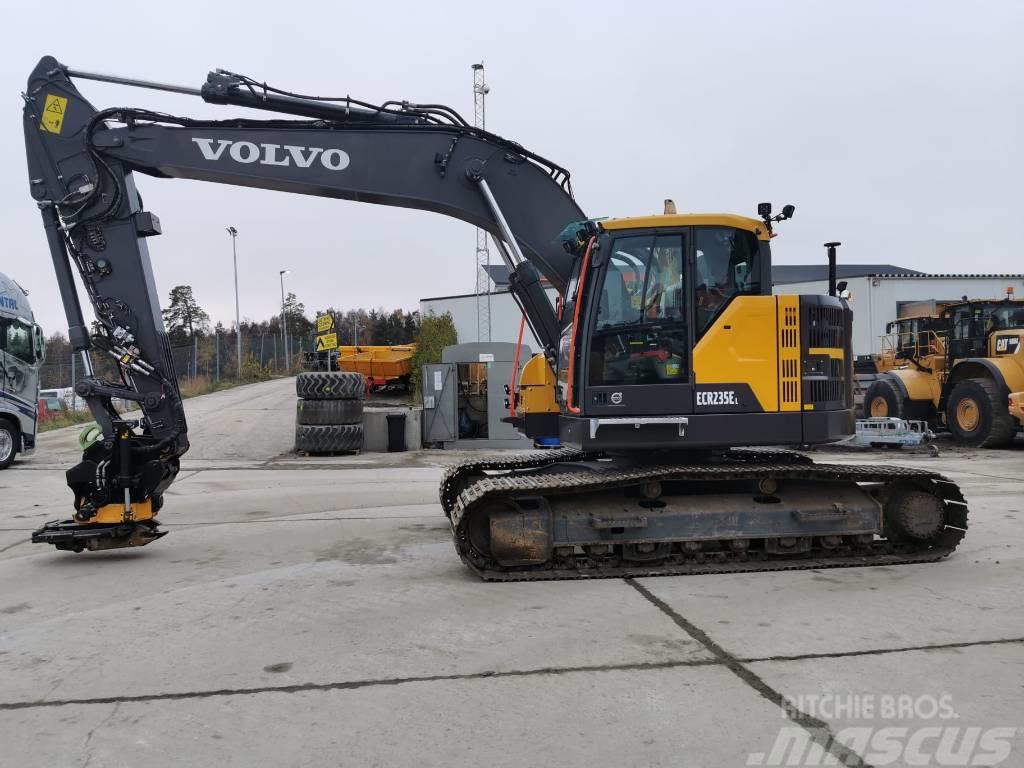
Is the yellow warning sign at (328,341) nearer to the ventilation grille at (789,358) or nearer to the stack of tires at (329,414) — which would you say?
the stack of tires at (329,414)

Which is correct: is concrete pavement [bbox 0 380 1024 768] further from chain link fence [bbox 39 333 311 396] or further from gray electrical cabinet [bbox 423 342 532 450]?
chain link fence [bbox 39 333 311 396]

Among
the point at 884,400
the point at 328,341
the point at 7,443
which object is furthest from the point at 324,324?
the point at 884,400

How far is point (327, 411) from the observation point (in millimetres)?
16828

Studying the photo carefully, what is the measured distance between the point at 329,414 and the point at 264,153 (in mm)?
9959

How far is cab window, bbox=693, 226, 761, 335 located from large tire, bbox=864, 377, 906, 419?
1436 cm

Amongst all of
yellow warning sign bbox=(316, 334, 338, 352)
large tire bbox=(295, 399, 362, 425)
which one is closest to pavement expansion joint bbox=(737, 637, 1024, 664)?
large tire bbox=(295, 399, 362, 425)

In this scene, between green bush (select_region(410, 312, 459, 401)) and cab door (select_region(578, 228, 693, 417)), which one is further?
green bush (select_region(410, 312, 459, 401))

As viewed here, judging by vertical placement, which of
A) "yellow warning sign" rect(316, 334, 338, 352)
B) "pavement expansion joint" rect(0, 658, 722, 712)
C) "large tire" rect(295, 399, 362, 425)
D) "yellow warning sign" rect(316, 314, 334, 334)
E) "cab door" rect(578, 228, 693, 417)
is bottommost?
"pavement expansion joint" rect(0, 658, 722, 712)

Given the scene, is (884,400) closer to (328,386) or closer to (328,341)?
(328,386)

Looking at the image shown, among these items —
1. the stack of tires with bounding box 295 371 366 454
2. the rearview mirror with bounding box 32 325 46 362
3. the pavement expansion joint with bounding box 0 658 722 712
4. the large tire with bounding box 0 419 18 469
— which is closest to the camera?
the pavement expansion joint with bounding box 0 658 722 712

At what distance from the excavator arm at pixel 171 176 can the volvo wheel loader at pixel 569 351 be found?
18mm

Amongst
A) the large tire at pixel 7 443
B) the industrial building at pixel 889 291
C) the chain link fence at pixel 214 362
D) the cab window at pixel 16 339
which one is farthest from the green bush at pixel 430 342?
the large tire at pixel 7 443

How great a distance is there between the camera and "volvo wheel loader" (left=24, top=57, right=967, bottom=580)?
6262mm

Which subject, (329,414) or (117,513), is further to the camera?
(329,414)
